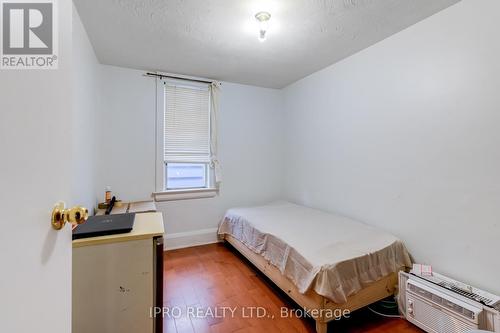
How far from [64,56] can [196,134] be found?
8.54 ft

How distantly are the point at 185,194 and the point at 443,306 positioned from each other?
112 inches

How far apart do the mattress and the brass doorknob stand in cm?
148

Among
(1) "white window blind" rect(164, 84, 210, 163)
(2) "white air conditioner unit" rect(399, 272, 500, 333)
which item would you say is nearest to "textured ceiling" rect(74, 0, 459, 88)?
(1) "white window blind" rect(164, 84, 210, 163)

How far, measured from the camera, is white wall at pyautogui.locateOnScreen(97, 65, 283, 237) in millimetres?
2877

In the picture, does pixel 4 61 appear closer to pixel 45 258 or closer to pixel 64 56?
pixel 64 56

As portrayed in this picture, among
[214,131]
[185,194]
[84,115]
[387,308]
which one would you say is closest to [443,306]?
[387,308]

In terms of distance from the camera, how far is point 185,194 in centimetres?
324

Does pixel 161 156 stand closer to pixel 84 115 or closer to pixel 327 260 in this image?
pixel 84 115

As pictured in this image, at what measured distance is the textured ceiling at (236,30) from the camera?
1.76m

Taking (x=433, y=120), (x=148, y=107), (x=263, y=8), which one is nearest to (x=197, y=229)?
(x=148, y=107)

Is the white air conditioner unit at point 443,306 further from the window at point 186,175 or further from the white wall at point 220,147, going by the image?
the window at point 186,175

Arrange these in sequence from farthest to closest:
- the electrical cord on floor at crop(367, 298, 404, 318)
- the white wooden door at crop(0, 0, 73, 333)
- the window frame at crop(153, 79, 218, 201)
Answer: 1. the window frame at crop(153, 79, 218, 201)
2. the electrical cord on floor at crop(367, 298, 404, 318)
3. the white wooden door at crop(0, 0, 73, 333)

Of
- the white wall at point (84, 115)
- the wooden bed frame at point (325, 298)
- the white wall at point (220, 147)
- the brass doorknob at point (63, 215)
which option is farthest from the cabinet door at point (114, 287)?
the white wall at point (220, 147)

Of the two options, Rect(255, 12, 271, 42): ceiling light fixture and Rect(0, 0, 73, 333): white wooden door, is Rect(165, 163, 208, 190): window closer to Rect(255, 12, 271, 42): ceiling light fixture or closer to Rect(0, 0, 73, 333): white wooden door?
Rect(255, 12, 271, 42): ceiling light fixture
